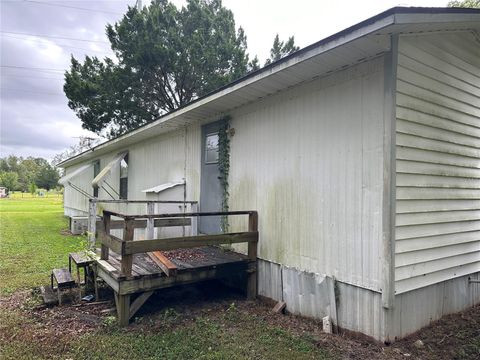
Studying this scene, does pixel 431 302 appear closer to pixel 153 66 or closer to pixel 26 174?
pixel 153 66

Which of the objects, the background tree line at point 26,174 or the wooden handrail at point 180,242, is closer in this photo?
the wooden handrail at point 180,242

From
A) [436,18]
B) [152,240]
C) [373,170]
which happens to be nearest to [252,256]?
[152,240]

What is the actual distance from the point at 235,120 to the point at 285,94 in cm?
134

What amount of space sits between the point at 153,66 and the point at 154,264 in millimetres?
11873

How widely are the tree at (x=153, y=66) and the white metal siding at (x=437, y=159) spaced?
1173 centimetres

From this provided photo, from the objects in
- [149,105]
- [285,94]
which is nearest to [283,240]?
[285,94]

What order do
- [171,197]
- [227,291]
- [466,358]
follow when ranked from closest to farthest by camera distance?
[466,358]
[227,291]
[171,197]

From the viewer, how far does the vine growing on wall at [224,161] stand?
5.88m

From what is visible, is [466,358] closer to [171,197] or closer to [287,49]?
[171,197]

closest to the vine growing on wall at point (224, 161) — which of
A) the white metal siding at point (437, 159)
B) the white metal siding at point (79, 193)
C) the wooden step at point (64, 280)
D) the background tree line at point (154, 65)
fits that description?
the wooden step at point (64, 280)

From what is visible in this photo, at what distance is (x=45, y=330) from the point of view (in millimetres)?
3771

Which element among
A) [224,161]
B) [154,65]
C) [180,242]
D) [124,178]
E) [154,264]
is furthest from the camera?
[154,65]

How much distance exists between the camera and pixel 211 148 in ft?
21.1

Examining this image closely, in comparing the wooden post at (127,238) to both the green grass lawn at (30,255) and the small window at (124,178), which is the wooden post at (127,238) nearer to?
the green grass lawn at (30,255)
